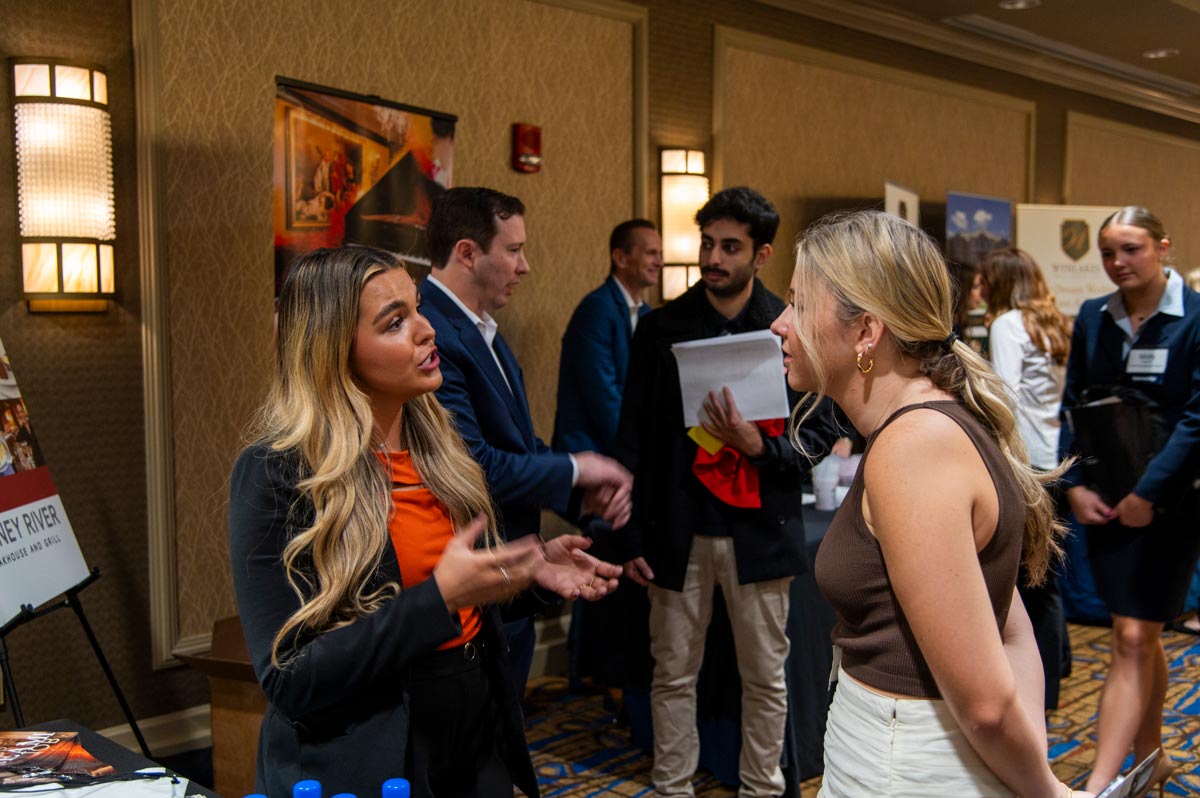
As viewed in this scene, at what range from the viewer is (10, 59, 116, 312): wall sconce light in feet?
10.1

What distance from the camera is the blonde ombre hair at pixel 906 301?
1452 mm

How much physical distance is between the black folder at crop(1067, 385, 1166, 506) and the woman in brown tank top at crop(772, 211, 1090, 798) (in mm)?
1643

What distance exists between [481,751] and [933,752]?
708 millimetres

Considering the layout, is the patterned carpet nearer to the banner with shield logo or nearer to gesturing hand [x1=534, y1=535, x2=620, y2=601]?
gesturing hand [x1=534, y1=535, x2=620, y2=601]

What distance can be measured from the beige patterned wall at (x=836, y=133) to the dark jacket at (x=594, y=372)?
1605 millimetres

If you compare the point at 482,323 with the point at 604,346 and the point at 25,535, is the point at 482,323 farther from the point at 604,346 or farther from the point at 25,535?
the point at 604,346

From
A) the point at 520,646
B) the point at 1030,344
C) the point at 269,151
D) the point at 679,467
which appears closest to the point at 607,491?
the point at 520,646

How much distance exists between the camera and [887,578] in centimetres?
138

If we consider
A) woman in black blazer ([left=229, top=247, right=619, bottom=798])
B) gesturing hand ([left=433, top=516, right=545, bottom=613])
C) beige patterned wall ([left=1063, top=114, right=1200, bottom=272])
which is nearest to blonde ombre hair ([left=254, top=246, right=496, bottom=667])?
woman in black blazer ([left=229, top=247, right=619, bottom=798])

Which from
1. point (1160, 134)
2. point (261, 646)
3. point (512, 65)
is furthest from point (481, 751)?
point (1160, 134)

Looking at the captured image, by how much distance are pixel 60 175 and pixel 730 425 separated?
2055 millimetres

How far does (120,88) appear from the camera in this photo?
3.39m

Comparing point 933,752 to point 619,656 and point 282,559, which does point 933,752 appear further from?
point 619,656

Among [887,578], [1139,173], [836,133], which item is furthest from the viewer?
[1139,173]
